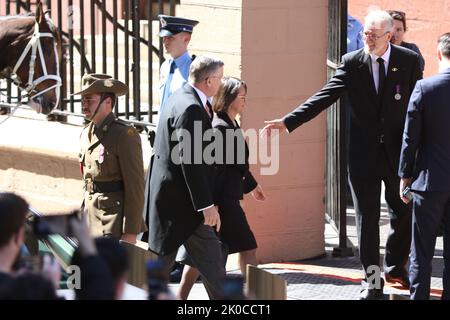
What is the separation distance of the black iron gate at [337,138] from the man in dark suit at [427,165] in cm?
195

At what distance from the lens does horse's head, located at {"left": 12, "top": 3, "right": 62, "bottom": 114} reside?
10367 mm

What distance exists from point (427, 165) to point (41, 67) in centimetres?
436

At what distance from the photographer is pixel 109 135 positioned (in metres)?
7.28

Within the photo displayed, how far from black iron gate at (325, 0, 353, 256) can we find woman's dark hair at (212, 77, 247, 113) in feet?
5.75

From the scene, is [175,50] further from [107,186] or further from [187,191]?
[187,191]

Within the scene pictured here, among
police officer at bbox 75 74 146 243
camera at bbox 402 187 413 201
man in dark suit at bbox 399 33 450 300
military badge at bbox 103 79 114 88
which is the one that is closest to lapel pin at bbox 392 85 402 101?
man in dark suit at bbox 399 33 450 300

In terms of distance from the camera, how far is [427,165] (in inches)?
286

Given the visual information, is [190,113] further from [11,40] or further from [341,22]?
[11,40]

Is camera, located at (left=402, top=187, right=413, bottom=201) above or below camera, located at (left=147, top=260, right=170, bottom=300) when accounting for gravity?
below

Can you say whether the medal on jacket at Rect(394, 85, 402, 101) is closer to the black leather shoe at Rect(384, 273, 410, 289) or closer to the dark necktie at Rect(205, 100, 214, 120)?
the dark necktie at Rect(205, 100, 214, 120)

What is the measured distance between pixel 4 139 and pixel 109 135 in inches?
149
